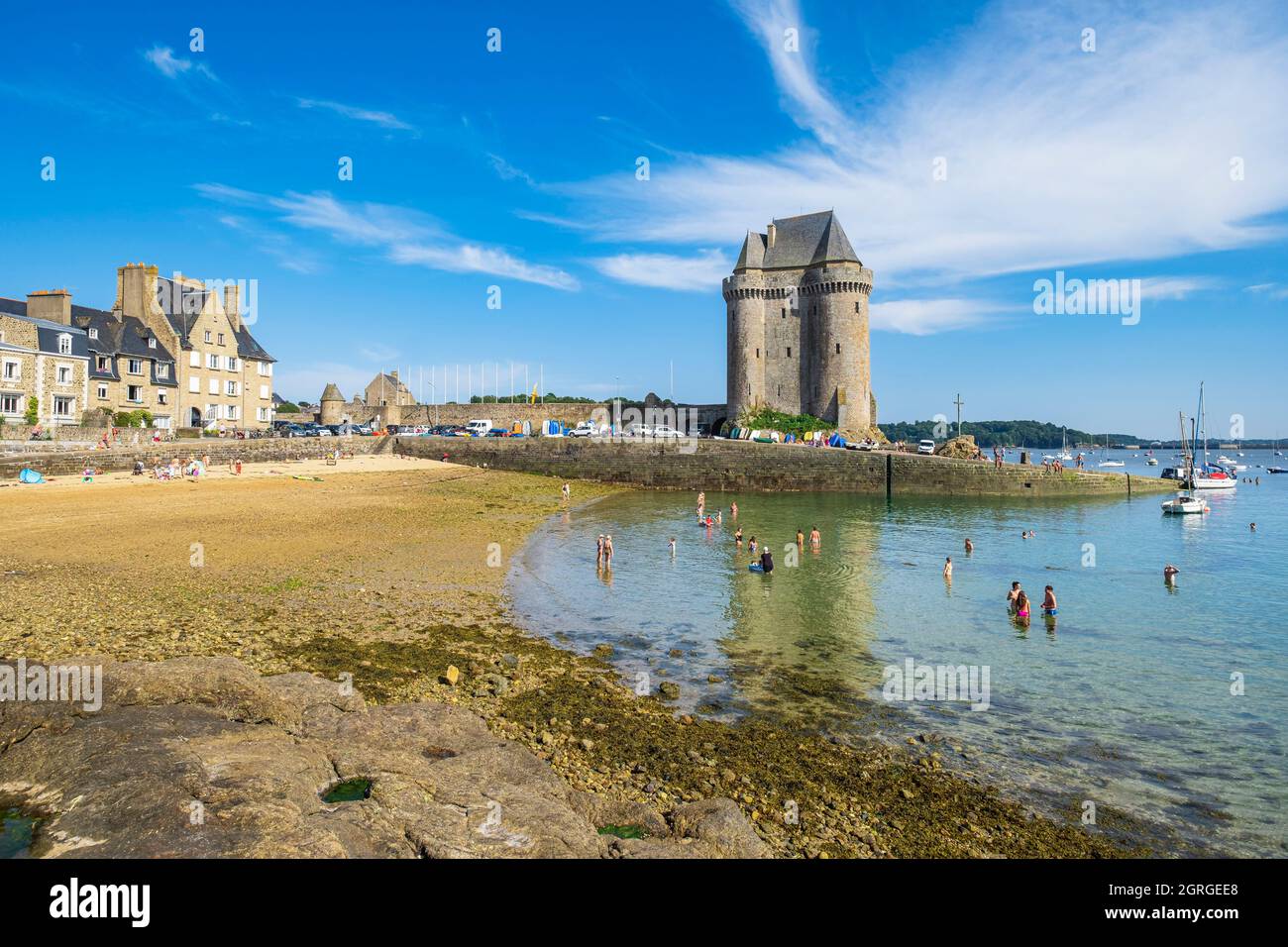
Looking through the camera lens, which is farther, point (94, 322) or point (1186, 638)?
point (94, 322)

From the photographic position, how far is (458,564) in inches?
855

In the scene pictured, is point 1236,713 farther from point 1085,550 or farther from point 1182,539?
point 1182,539

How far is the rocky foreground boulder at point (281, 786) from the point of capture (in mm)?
5180

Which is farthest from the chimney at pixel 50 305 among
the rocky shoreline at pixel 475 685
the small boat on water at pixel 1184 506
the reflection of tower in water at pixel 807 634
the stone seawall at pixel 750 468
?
the small boat on water at pixel 1184 506

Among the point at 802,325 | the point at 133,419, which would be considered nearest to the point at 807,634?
the point at 133,419

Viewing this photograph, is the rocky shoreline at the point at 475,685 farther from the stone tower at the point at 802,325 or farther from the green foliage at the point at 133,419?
the stone tower at the point at 802,325

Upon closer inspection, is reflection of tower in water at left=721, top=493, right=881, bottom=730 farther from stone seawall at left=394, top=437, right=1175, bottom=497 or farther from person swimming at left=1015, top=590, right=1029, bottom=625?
stone seawall at left=394, top=437, right=1175, bottom=497

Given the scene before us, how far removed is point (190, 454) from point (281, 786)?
1707 inches

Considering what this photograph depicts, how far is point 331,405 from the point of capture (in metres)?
74.8

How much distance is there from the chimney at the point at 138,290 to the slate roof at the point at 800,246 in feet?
167
